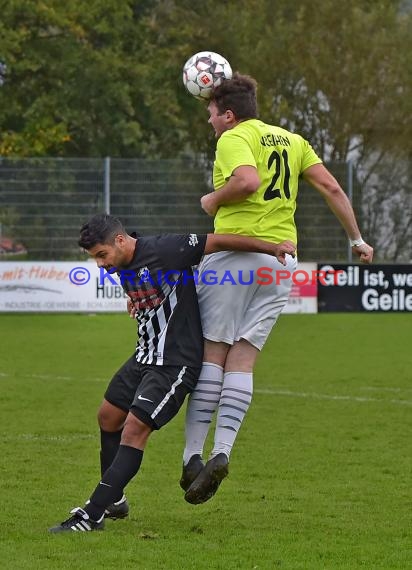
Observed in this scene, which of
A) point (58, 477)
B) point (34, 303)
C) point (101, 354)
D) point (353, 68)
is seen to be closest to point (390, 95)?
point (353, 68)

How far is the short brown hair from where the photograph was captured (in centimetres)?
663

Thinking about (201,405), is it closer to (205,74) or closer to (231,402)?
(231,402)

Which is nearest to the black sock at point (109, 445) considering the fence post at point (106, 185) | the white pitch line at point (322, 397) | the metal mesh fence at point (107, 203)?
the white pitch line at point (322, 397)

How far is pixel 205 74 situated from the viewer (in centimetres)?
683

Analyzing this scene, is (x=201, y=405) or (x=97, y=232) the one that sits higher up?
(x=97, y=232)

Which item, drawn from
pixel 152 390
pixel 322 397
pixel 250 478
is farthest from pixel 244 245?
pixel 322 397

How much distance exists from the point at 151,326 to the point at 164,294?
176mm

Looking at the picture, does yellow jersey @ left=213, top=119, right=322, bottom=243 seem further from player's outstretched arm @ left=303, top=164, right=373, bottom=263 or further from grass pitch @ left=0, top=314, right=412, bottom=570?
grass pitch @ left=0, top=314, right=412, bottom=570

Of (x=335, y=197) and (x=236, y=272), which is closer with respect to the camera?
(x=236, y=272)

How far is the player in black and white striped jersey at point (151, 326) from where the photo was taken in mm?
6312

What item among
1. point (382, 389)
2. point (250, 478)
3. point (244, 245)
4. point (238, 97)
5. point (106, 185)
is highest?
point (238, 97)

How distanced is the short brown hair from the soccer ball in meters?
0.12

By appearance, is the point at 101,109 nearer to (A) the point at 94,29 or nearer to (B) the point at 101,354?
(A) the point at 94,29

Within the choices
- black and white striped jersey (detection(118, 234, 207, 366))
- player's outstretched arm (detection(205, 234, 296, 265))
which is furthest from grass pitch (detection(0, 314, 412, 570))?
player's outstretched arm (detection(205, 234, 296, 265))
